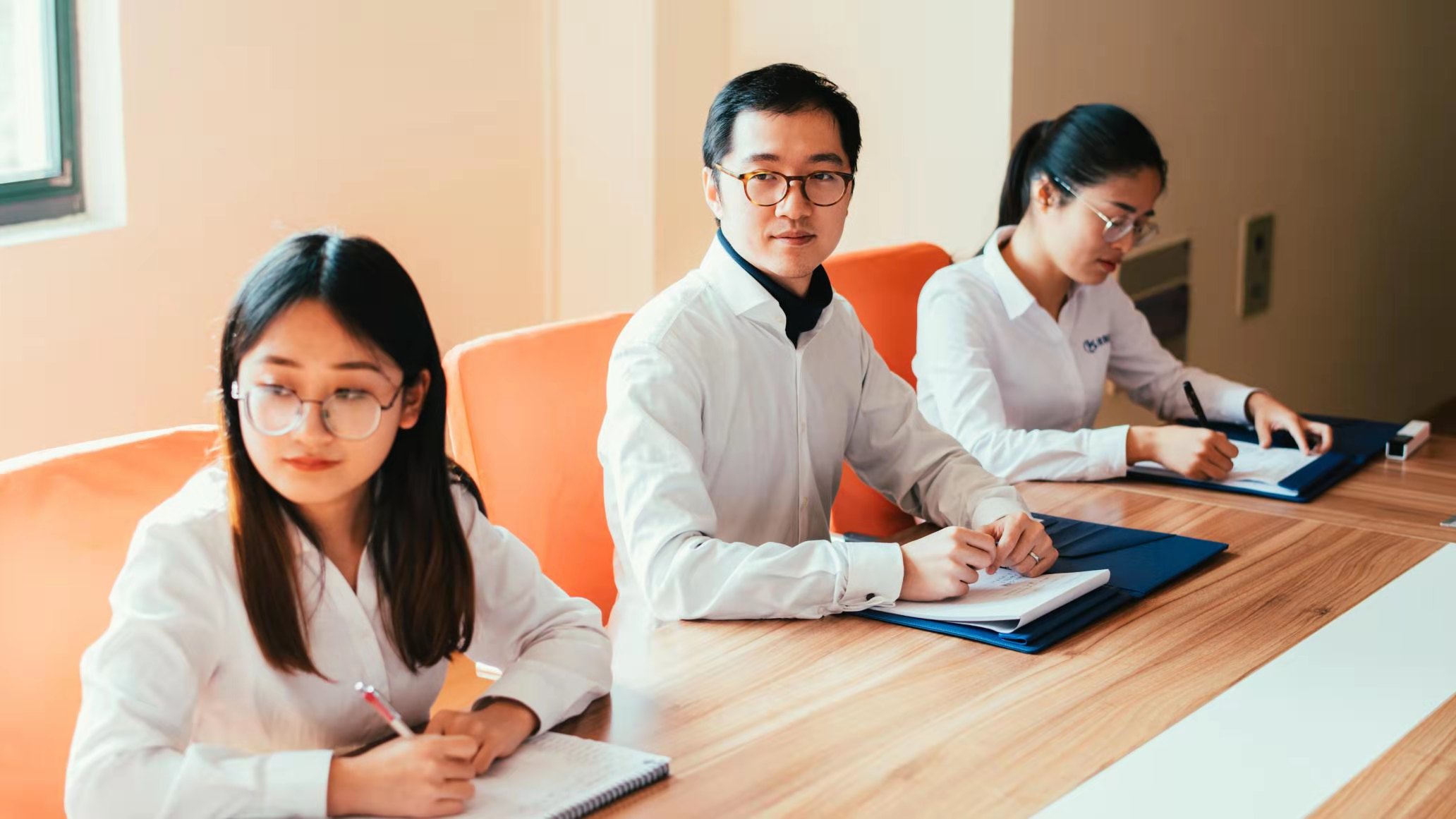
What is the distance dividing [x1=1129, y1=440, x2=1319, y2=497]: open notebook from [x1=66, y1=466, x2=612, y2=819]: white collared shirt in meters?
1.09

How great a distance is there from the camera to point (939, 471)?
6.29 feet

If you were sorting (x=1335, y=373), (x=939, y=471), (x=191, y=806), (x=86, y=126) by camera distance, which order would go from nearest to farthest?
1. (x=191, y=806)
2. (x=939, y=471)
3. (x=86, y=126)
4. (x=1335, y=373)

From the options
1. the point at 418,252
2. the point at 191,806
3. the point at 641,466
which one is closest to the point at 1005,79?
the point at 418,252

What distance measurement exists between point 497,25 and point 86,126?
0.93m

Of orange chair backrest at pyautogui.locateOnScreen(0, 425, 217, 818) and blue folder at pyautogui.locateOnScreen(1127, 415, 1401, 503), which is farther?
blue folder at pyautogui.locateOnScreen(1127, 415, 1401, 503)

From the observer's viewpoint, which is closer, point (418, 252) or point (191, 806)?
point (191, 806)

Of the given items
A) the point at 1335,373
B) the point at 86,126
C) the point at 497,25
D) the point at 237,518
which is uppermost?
the point at 497,25

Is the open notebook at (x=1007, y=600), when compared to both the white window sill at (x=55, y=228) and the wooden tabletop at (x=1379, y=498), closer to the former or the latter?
the wooden tabletop at (x=1379, y=498)

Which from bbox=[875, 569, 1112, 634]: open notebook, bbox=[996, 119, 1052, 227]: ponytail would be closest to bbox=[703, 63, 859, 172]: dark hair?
bbox=[875, 569, 1112, 634]: open notebook

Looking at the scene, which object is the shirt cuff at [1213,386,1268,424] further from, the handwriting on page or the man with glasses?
the man with glasses

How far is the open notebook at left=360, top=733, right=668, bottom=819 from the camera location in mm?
1095

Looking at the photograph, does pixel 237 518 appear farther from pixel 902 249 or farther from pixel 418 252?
pixel 418 252

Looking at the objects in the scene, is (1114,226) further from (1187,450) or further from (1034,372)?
(1187,450)

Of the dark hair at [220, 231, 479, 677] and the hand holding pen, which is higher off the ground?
the dark hair at [220, 231, 479, 677]
